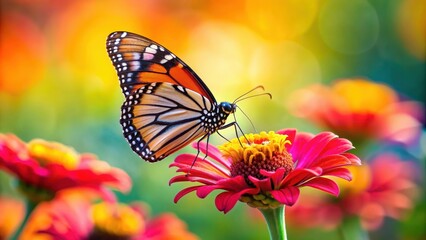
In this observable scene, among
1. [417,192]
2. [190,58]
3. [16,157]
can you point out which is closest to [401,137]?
[417,192]

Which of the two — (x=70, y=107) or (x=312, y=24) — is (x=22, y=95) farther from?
(x=312, y=24)

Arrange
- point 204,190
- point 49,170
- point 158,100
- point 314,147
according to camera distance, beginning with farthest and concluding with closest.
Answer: point 158,100
point 49,170
point 314,147
point 204,190

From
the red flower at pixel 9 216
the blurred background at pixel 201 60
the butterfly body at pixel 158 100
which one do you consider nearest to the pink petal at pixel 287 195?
the butterfly body at pixel 158 100

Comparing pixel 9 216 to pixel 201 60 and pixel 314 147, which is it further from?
pixel 201 60

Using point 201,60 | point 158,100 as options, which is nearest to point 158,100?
point 158,100

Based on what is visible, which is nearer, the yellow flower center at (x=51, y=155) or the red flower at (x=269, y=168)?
the red flower at (x=269, y=168)

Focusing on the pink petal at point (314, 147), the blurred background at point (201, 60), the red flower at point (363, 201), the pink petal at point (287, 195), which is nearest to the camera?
the pink petal at point (287, 195)

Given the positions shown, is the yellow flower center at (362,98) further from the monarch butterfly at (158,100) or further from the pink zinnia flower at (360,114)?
the monarch butterfly at (158,100)

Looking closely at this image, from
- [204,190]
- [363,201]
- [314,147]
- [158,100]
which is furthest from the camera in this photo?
[363,201]
